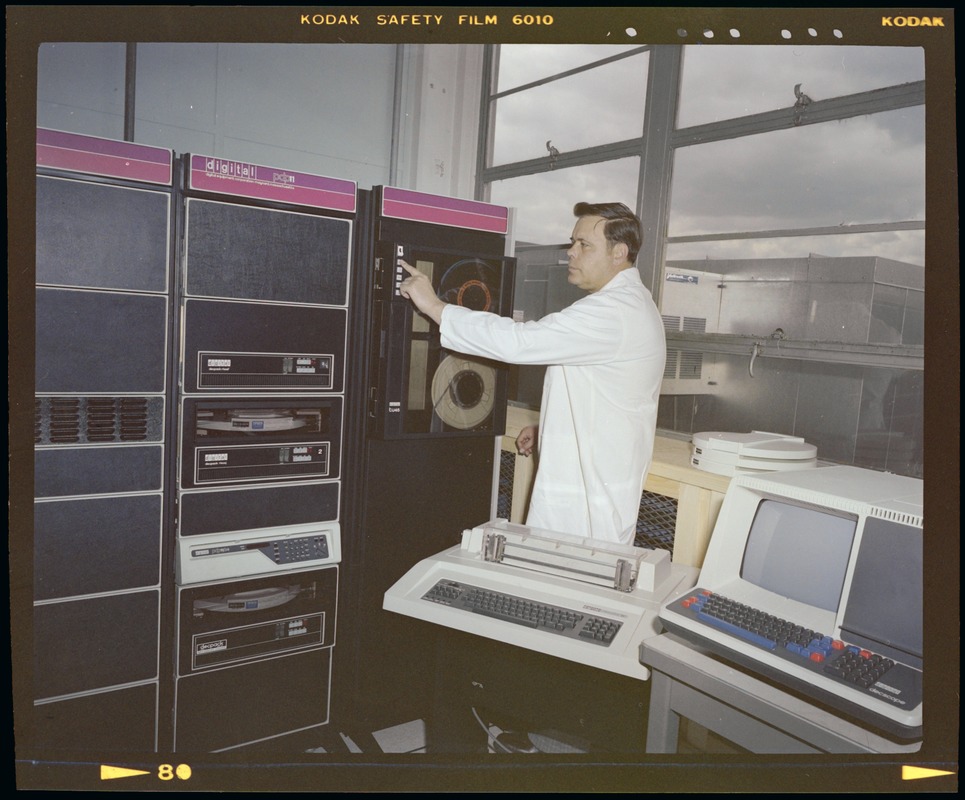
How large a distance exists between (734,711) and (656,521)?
95 cm

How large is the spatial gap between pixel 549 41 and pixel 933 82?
0.71 metres

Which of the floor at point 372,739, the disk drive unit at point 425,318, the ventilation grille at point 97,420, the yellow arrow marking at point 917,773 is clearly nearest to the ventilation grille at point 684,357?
the disk drive unit at point 425,318

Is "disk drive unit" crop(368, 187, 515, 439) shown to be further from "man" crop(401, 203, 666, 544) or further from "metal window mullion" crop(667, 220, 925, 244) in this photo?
"metal window mullion" crop(667, 220, 925, 244)

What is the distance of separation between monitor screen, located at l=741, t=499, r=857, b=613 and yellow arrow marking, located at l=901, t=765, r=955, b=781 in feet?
0.95

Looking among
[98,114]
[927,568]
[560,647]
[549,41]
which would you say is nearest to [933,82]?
[549,41]

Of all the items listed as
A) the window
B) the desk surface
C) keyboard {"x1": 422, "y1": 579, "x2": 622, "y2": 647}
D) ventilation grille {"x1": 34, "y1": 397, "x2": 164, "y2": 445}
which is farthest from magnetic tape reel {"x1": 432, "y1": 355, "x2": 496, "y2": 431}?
the desk surface

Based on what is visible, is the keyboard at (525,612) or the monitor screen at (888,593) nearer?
the monitor screen at (888,593)

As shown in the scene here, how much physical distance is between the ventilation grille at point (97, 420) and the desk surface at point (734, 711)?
1.33 metres

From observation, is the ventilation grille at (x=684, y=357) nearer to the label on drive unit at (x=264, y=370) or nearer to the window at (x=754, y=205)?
the window at (x=754, y=205)

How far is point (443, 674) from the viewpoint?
1.63m

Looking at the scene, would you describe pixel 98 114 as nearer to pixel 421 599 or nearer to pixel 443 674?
pixel 421 599

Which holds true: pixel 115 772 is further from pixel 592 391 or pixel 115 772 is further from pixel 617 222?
pixel 617 222

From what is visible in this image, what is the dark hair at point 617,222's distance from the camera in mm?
1771

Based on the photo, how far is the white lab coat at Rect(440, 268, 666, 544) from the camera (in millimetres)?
1733
